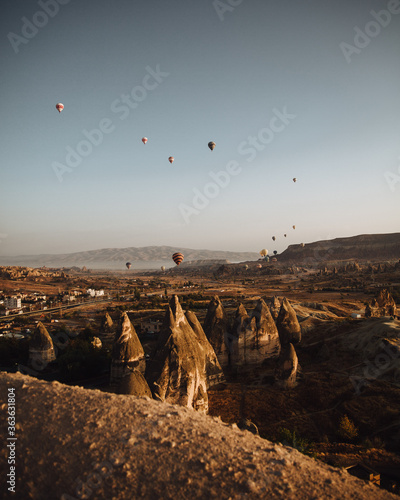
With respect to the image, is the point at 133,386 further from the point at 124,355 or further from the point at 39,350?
the point at 39,350

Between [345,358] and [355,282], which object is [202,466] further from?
[355,282]

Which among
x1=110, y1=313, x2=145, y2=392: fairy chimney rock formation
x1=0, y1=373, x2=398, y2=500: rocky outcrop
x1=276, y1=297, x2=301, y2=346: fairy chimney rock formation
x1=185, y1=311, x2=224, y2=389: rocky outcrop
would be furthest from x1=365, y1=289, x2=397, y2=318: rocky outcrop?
x1=0, y1=373, x2=398, y2=500: rocky outcrop

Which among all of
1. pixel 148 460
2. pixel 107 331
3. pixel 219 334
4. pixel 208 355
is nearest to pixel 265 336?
pixel 219 334

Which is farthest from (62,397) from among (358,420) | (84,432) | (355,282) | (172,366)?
(355,282)

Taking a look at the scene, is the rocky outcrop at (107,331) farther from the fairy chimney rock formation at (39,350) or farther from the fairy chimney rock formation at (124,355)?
the fairy chimney rock formation at (124,355)

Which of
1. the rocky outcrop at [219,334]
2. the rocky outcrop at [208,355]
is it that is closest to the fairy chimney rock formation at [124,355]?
the rocky outcrop at [208,355]

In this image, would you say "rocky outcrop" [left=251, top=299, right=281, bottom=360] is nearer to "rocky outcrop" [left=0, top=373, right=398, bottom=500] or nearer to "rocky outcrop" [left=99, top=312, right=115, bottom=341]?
"rocky outcrop" [left=99, top=312, right=115, bottom=341]
